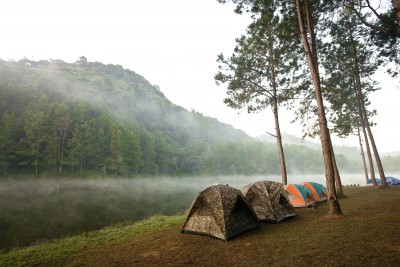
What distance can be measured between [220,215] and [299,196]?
7.55 meters

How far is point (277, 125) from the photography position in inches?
642

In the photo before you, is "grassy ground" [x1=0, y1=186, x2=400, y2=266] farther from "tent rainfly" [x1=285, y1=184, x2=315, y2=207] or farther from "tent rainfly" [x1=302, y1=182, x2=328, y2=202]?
"tent rainfly" [x1=302, y1=182, x2=328, y2=202]

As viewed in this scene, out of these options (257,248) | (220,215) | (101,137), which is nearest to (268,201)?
(220,215)

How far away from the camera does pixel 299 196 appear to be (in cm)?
1242

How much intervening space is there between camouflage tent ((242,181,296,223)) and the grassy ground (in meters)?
0.47

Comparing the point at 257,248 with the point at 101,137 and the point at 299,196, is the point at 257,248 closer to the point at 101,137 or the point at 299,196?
the point at 299,196

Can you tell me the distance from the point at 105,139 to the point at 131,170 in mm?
12729

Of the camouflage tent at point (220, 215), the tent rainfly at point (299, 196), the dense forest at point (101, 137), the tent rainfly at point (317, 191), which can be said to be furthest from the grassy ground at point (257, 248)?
the dense forest at point (101, 137)

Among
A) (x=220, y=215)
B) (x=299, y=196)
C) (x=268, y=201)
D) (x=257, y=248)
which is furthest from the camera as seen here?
(x=299, y=196)

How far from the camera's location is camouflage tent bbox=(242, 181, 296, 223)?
29.6 feet

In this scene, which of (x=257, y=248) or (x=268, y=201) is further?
(x=268, y=201)

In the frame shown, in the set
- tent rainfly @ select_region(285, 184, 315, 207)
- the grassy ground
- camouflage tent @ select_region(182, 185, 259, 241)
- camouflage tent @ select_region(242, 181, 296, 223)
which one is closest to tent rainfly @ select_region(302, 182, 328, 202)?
tent rainfly @ select_region(285, 184, 315, 207)

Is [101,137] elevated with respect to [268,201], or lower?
elevated

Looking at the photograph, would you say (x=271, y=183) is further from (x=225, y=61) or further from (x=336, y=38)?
(x=336, y=38)
